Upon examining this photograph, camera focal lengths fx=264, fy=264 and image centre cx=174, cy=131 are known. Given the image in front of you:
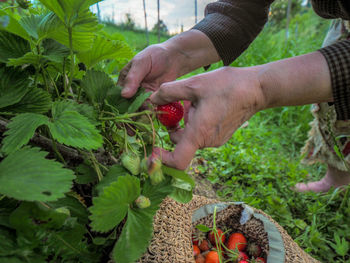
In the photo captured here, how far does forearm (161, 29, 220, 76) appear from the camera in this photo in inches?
43.6

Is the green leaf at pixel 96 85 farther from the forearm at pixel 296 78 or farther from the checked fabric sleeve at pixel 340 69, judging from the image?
the checked fabric sleeve at pixel 340 69

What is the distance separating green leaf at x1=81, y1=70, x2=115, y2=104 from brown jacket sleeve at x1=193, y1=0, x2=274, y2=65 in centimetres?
60

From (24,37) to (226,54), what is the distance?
868 millimetres

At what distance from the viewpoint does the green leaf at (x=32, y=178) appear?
1.35 feet

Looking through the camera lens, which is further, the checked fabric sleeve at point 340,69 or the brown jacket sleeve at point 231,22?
the brown jacket sleeve at point 231,22

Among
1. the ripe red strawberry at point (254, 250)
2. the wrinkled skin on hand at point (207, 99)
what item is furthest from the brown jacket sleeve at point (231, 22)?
the ripe red strawberry at point (254, 250)

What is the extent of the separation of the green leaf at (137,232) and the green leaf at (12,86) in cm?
36

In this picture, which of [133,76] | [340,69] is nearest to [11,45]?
[133,76]

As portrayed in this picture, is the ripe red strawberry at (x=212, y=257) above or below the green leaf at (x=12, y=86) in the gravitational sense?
below

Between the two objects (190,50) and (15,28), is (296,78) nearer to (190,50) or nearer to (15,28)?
(190,50)

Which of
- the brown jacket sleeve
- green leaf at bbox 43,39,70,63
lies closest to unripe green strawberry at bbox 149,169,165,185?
green leaf at bbox 43,39,70,63

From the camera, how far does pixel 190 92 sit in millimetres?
723

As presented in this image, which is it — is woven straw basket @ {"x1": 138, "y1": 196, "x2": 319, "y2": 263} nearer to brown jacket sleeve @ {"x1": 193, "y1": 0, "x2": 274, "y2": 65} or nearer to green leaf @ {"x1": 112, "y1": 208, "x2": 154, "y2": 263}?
green leaf @ {"x1": 112, "y1": 208, "x2": 154, "y2": 263}

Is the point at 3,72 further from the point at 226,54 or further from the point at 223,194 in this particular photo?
the point at 223,194
